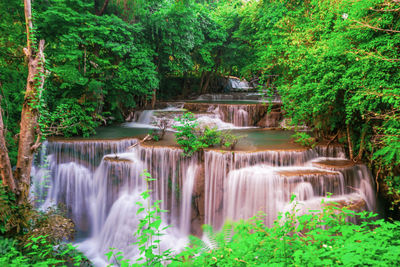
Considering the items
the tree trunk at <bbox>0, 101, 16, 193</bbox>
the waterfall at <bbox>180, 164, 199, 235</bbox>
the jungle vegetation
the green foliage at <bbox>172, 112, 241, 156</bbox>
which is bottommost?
the waterfall at <bbox>180, 164, 199, 235</bbox>

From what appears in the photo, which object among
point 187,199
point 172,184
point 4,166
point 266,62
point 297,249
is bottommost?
point 187,199

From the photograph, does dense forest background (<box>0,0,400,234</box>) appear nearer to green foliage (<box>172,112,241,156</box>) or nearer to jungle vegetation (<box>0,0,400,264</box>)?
jungle vegetation (<box>0,0,400,264</box>)

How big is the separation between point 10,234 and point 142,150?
13.3ft

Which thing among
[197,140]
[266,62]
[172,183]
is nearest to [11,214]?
[172,183]

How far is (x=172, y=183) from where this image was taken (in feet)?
25.1

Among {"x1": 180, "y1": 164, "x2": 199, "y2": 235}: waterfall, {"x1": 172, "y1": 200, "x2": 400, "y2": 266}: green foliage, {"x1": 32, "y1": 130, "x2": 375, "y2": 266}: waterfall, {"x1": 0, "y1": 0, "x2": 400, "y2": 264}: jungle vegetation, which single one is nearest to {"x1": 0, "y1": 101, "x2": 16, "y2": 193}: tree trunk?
{"x1": 0, "y1": 0, "x2": 400, "y2": 264}: jungle vegetation

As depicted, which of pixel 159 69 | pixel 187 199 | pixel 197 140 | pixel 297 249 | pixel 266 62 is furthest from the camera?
pixel 159 69

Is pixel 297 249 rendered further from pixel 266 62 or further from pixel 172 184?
pixel 266 62

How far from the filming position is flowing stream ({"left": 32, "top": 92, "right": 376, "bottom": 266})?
6.69 metres

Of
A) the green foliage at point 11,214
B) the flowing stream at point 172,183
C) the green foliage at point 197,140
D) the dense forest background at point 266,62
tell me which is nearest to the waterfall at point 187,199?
the flowing stream at point 172,183

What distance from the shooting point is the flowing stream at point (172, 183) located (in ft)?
22.0

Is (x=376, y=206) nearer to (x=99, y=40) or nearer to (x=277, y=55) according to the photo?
(x=277, y=55)

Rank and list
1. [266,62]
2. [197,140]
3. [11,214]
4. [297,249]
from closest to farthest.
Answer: [297,249], [11,214], [197,140], [266,62]

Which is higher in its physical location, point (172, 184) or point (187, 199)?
point (172, 184)
